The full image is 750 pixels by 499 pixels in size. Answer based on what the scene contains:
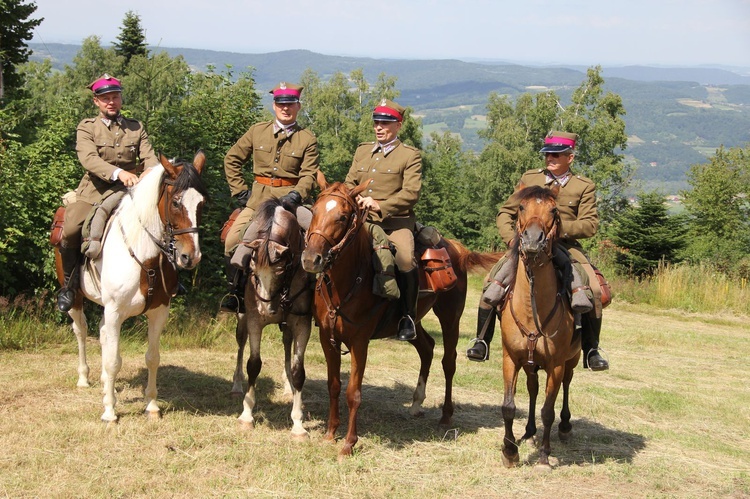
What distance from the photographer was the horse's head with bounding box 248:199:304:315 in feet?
23.1

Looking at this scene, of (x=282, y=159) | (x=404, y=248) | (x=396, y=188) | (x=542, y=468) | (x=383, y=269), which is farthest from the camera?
(x=282, y=159)

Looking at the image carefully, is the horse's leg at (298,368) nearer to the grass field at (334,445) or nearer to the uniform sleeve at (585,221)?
the grass field at (334,445)

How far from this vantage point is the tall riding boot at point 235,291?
25.1 feet

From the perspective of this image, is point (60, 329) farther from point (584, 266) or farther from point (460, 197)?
point (460, 197)

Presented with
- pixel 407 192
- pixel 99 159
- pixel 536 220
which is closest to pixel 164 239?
pixel 99 159

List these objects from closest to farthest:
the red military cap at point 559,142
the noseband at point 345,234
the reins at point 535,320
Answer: the noseband at point 345,234 < the reins at point 535,320 < the red military cap at point 559,142

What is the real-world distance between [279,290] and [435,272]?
5.87ft

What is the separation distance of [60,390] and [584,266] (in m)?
6.05

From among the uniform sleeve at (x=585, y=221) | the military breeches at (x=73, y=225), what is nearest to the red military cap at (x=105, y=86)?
the military breeches at (x=73, y=225)

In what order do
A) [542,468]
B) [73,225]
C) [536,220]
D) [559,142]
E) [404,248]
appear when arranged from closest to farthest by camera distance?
1. [536,220]
2. [542,468]
3. [559,142]
4. [404,248]
5. [73,225]

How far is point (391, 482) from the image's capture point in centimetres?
640

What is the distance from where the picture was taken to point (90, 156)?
26.2ft

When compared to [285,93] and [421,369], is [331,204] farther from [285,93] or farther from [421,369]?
[421,369]

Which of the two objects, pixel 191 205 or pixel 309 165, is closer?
pixel 191 205
